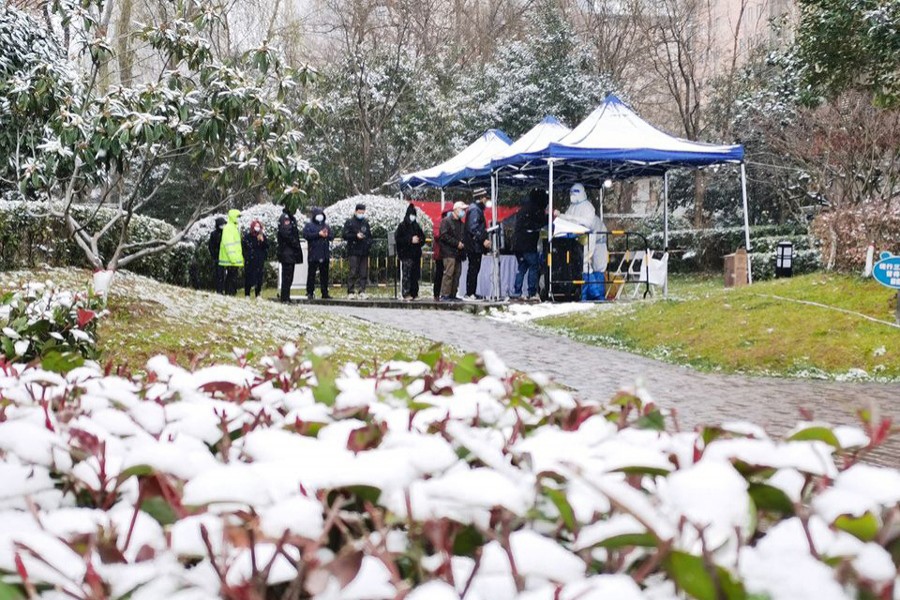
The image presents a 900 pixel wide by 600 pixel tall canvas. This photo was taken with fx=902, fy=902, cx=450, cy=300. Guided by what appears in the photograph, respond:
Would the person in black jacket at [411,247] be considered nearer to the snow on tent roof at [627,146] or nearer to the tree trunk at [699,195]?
the snow on tent roof at [627,146]

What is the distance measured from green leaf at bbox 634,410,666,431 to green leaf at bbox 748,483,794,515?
46cm

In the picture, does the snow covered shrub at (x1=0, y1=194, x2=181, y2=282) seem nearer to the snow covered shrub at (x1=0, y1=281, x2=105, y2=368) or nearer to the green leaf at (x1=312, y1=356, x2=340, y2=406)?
the snow covered shrub at (x1=0, y1=281, x2=105, y2=368)

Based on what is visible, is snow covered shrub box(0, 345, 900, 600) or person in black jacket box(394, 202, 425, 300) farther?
person in black jacket box(394, 202, 425, 300)

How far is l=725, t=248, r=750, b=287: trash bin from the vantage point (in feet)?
54.7

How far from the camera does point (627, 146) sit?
1433 centimetres

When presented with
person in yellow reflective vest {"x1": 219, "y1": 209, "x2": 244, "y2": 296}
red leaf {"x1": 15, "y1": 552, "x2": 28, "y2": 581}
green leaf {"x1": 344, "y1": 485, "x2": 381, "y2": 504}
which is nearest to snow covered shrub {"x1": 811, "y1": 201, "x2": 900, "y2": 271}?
person in yellow reflective vest {"x1": 219, "y1": 209, "x2": 244, "y2": 296}

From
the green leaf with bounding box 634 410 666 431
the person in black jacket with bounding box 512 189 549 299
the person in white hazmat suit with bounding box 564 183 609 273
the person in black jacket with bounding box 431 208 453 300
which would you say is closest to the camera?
the green leaf with bounding box 634 410 666 431

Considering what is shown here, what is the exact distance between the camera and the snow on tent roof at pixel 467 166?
17797mm

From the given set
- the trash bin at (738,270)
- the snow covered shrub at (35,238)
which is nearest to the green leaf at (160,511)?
the snow covered shrub at (35,238)

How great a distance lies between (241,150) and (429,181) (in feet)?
35.1

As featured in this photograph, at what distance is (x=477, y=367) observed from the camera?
2.04 metres

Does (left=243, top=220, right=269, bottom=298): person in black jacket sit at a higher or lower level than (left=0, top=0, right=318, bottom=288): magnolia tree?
lower

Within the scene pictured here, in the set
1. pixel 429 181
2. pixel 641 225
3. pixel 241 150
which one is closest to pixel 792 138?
pixel 641 225

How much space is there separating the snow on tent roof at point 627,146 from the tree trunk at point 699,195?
13.2m
